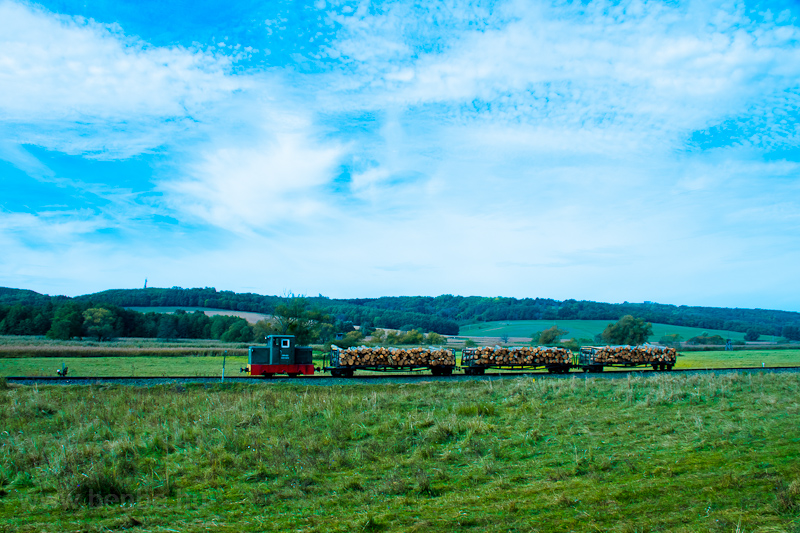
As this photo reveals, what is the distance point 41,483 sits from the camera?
8859 millimetres

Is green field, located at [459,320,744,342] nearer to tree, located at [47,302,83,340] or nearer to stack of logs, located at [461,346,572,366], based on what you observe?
stack of logs, located at [461,346,572,366]

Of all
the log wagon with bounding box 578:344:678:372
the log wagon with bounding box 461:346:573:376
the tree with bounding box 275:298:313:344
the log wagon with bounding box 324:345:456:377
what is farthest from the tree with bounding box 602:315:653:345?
the log wagon with bounding box 324:345:456:377

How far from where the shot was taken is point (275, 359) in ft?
100

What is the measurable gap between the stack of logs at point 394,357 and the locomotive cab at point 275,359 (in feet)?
9.79

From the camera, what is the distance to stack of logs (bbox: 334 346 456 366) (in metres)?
32.0

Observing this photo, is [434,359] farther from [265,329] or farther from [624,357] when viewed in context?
[265,329]

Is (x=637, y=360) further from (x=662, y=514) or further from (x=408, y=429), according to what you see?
(x=662, y=514)

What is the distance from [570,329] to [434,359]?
84.8m

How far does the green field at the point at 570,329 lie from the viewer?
105m

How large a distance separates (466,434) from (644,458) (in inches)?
151

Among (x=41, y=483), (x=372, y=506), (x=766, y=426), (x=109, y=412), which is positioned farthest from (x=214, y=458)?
(x=766, y=426)

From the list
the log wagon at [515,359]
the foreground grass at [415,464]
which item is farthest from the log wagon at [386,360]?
the foreground grass at [415,464]

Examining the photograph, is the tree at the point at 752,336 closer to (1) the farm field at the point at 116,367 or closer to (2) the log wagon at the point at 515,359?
(1) the farm field at the point at 116,367

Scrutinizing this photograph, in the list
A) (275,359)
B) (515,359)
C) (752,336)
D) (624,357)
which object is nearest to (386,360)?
(275,359)
